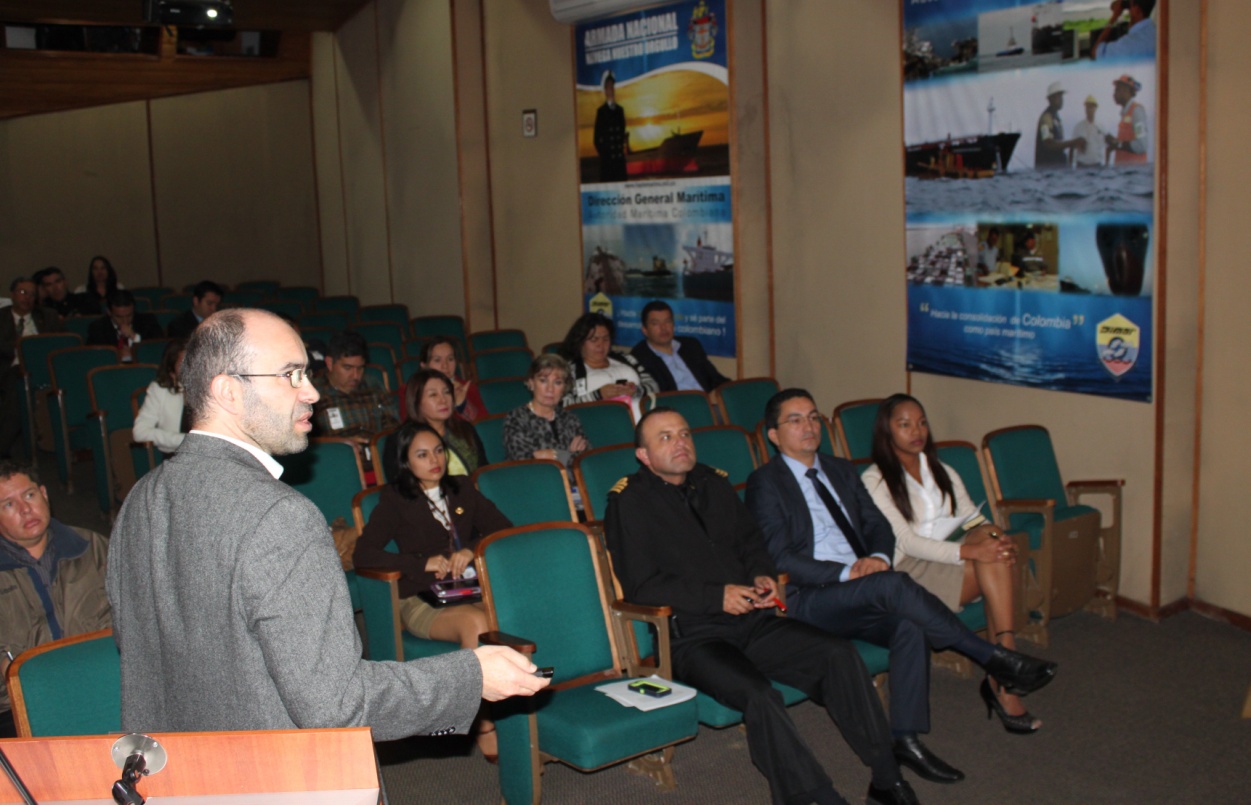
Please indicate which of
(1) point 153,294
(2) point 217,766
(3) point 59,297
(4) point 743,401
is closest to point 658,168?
(4) point 743,401

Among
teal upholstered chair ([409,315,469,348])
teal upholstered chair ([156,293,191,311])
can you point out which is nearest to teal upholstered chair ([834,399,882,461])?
teal upholstered chair ([409,315,469,348])

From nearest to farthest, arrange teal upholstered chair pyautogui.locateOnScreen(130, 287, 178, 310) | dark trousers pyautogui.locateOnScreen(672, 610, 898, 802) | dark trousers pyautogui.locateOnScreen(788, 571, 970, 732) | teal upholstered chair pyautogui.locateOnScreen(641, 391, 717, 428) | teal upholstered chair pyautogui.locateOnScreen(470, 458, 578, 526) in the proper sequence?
1. dark trousers pyautogui.locateOnScreen(672, 610, 898, 802)
2. dark trousers pyautogui.locateOnScreen(788, 571, 970, 732)
3. teal upholstered chair pyautogui.locateOnScreen(470, 458, 578, 526)
4. teal upholstered chair pyautogui.locateOnScreen(641, 391, 717, 428)
5. teal upholstered chair pyautogui.locateOnScreen(130, 287, 178, 310)

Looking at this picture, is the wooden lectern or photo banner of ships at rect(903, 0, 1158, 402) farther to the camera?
photo banner of ships at rect(903, 0, 1158, 402)

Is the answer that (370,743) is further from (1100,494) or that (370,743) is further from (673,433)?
(1100,494)

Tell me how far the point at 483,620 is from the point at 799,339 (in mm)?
3807

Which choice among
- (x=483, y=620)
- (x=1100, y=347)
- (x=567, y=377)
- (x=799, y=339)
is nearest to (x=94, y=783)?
(x=483, y=620)

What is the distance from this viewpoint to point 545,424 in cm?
527

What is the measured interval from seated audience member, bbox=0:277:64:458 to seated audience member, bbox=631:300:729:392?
176 inches

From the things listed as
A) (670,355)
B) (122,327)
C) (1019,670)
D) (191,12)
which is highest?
(191,12)

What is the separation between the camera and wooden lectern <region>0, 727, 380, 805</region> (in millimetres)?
1406

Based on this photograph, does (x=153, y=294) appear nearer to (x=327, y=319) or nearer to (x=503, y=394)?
(x=327, y=319)

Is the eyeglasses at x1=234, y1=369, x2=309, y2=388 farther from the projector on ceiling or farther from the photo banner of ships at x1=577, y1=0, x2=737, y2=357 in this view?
the projector on ceiling

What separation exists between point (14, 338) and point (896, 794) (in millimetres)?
7646

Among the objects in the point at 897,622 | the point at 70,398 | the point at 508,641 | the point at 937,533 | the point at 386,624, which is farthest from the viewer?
the point at 70,398
